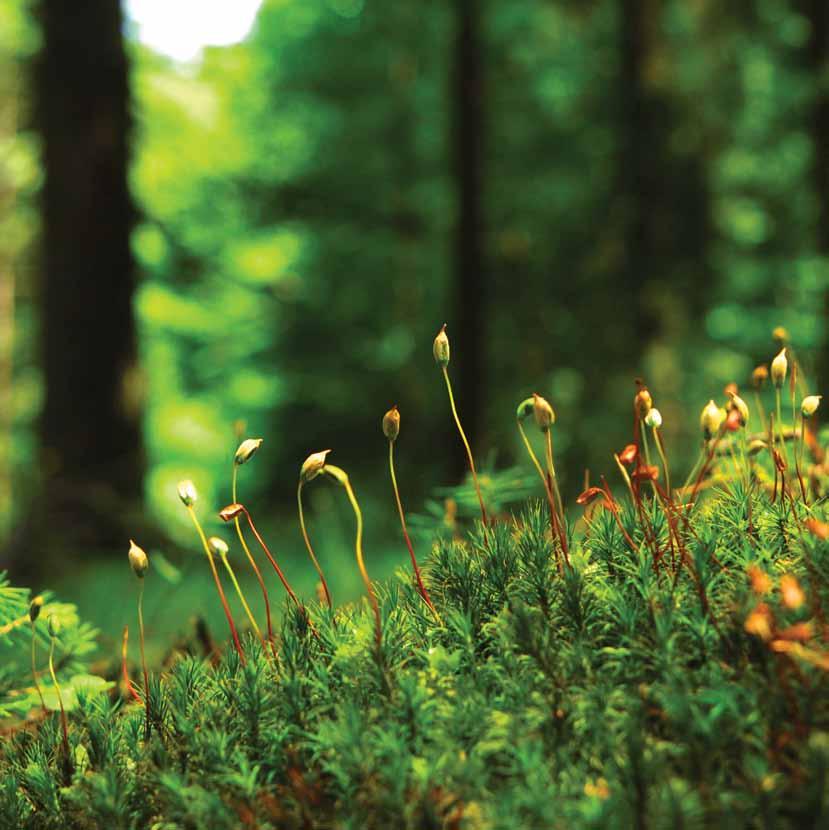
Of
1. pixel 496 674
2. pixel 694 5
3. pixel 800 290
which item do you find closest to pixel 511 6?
pixel 694 5

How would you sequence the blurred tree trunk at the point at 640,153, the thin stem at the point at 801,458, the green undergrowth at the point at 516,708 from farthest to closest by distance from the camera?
the blurred tree trunk at the point at 640,153 → the thin stem at the point at 801,458 → the green undergrowth at the point at 516,708

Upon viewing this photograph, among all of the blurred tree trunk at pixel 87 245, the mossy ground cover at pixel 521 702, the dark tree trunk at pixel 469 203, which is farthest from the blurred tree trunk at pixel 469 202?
the mossy ground cover at pixel 521 702

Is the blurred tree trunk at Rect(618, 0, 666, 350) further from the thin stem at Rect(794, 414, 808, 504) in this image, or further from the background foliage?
the thin stem at Rect(794, 414, 808, 504)

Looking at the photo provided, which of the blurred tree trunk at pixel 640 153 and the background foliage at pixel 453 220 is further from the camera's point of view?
the background foliage at pixel 453 220

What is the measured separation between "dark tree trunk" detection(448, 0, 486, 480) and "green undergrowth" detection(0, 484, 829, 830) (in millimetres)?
8219

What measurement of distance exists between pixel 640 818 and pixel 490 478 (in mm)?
1300

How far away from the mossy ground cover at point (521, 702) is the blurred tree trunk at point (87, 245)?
4.70 meters

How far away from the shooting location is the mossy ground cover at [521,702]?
103 cm

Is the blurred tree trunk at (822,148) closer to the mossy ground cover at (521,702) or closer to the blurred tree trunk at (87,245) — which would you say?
the blurred tree trunk at (87,245)

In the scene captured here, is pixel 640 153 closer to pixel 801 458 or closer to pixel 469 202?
pixel 469 202

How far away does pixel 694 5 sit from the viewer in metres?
12.2

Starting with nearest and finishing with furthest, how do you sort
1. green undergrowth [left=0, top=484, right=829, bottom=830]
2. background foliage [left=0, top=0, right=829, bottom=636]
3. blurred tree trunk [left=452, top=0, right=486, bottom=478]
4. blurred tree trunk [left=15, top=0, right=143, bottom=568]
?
green undergrowth [left=0, top=484, right=829, bottom=830], blurred tree trunk [left=15, top=0, right=143, bottom=568], blurred tree trunk [left=452, top=0, right=486, bottom=478], background foliage [left=0, top=0, right=829, bottom=636]

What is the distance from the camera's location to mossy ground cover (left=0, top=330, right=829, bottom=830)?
103cm

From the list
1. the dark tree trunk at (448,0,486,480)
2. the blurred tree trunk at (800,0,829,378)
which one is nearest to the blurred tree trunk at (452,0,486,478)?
the dark tree trunk at (448,0,486,480)
